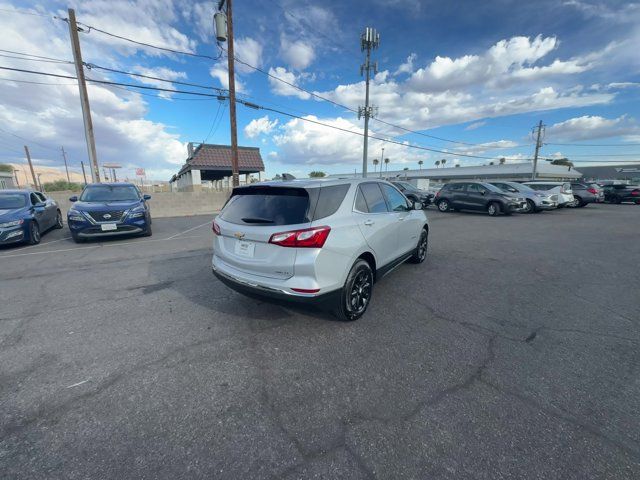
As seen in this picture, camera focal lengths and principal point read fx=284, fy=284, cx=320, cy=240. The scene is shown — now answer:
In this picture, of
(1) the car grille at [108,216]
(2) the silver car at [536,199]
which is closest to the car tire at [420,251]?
(1) the car grille at [108,216]

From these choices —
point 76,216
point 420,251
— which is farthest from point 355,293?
point 76,216

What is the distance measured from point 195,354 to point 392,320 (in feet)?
7.22

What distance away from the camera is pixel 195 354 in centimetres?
278

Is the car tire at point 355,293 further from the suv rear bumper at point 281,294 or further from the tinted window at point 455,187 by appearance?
the tinted window at point 455,187

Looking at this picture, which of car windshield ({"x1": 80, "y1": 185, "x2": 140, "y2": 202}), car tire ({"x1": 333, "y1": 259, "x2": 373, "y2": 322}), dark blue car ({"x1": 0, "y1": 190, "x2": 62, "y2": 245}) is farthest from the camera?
car windshield ({"x1": 80, "y1": 185, "x2": 140, "y2": 202})

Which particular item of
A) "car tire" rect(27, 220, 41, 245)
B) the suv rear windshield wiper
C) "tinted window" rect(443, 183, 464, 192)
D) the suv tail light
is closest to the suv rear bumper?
the suv tail light

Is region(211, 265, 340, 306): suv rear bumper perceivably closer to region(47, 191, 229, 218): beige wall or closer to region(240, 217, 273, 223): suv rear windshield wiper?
region(240, 217, 273, 223): suv rear windshield wiper

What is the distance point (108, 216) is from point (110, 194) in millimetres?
1480

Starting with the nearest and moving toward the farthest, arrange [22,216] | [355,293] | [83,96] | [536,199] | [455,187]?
[355,293]
[22,216]
[83,96]
[536,199]
[455,187]

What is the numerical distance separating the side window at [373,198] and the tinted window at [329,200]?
1.65 feet

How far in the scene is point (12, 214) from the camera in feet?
23.6

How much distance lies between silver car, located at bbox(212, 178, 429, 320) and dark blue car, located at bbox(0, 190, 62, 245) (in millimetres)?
7157

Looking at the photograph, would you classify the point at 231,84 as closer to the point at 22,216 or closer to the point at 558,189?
the point at 22,216

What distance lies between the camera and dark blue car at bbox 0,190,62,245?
7000 mm
